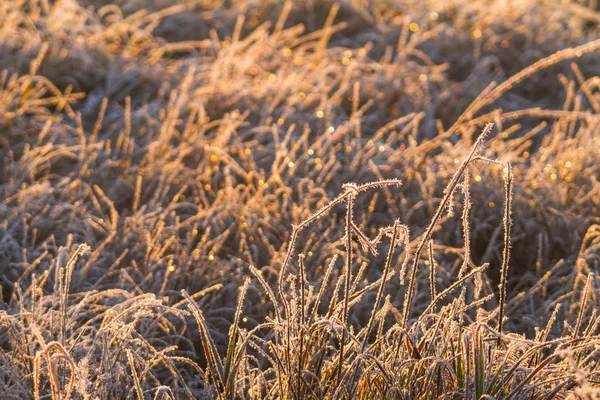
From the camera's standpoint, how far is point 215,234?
2578 millimetres

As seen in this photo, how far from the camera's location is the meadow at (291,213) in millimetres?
1537

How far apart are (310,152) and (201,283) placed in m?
0.82

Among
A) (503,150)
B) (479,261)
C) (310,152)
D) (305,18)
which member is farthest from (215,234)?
(305,18)

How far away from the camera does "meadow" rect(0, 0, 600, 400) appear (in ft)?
5.04

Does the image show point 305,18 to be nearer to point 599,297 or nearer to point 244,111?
point 244,111

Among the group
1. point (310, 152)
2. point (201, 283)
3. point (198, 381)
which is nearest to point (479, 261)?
point (310, 152)

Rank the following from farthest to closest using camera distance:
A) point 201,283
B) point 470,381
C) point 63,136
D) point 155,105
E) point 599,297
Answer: point 155,105, point 63,136, point 201,283, point 599,297, point 470,381

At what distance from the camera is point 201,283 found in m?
2.34

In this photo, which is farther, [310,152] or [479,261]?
[310,152]

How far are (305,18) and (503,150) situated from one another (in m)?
2.06

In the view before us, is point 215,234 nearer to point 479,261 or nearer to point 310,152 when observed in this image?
point 310,152

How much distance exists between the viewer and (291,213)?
2635 mm

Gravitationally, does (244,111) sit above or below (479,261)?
above

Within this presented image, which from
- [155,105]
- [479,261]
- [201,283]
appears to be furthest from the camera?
[155,105]
